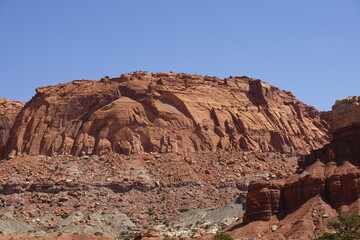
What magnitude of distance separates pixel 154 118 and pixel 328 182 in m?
61.4

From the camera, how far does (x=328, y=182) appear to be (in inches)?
3078

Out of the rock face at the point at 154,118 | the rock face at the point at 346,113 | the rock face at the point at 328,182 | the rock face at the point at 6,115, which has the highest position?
the rock face at the point at 6,115

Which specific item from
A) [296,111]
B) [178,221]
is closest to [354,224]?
[178,221]

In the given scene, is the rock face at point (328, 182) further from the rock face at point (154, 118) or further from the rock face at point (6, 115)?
the rock face at point (6, 115)

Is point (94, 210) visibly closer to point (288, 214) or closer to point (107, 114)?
point (107, 114)

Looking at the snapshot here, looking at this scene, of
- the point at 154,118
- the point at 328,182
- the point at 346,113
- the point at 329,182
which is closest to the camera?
the point at 329,182

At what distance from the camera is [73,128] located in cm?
13712

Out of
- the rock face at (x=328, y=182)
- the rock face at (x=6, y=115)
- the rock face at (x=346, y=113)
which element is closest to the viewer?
the rock face at (x=328, y=182)

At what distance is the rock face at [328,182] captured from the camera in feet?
252

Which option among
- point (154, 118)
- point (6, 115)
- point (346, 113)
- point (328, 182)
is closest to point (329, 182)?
point (328, 182)

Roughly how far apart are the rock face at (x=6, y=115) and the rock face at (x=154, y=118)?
532 inches

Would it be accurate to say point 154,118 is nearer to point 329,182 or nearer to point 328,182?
point 328,182

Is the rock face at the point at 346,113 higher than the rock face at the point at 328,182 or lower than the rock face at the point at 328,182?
higher

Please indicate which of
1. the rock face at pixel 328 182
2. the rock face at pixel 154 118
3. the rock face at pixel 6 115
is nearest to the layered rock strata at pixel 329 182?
the rock face at pixel 328 182
